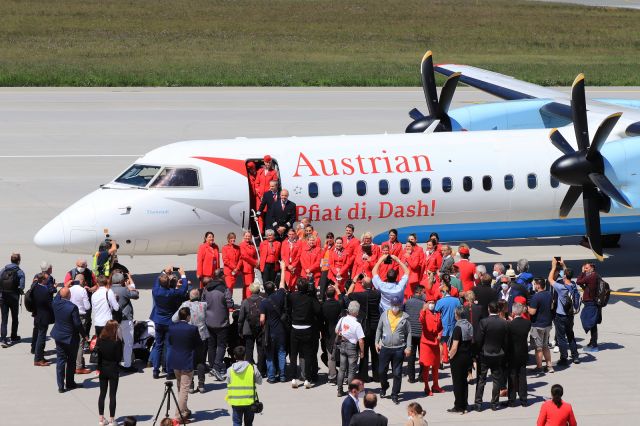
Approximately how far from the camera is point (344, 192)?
2522cm

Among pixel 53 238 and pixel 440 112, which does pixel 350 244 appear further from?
pixel 440 112

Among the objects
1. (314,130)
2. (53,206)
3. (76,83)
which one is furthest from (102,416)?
(76,83)

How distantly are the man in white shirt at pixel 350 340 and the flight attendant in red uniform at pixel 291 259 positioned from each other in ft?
14.4

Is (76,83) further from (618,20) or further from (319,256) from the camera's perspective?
(618,20)

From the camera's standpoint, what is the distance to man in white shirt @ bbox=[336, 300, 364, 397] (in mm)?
17656

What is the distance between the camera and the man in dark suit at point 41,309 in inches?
742

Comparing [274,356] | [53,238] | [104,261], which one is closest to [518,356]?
[274,356]

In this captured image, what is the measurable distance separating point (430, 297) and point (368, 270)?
1.49 m

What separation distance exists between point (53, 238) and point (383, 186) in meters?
7.08

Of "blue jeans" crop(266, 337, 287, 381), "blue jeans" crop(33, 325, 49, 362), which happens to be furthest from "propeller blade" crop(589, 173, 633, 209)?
"blue jeans" crop(33, 325, 49, 362)

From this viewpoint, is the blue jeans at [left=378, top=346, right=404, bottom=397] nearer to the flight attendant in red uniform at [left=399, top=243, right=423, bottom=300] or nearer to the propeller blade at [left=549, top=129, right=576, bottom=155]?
the flight attendant in red uniform at [left=399, top=243, right=423, bottom=300]

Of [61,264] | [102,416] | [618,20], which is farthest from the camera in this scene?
[618,20]

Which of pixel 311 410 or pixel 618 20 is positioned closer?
pixel 311 410

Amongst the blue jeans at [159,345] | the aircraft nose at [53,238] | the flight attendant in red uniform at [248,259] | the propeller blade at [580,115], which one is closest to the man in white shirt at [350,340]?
the blue jeans at [159,345]
